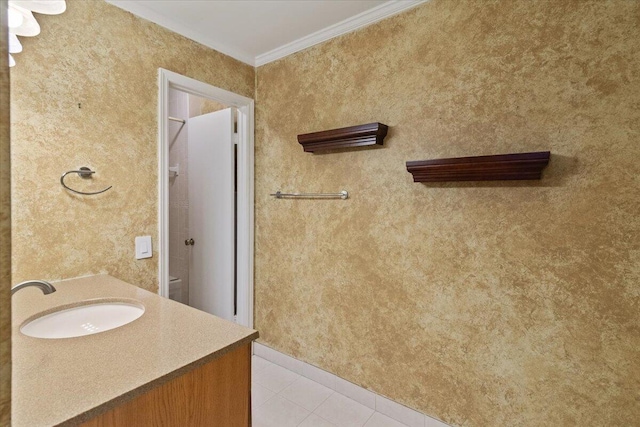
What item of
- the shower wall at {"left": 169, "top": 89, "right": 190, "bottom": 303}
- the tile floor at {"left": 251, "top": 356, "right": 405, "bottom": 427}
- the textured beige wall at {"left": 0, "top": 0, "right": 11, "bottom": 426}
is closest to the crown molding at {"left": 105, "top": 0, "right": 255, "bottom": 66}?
the shower wall at {"left": 169, "top": 89, "right": 190, "bottom": 303}

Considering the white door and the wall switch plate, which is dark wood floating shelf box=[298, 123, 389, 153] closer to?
the white door

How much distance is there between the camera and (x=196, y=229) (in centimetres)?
297

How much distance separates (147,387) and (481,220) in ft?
4.93

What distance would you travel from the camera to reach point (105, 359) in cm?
87

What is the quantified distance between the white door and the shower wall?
10 cm

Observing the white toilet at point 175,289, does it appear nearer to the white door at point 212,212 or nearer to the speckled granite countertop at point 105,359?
the white door at point 212,212

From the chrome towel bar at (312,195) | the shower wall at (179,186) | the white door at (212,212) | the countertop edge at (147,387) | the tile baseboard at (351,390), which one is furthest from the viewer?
the shower wall at (179,186)

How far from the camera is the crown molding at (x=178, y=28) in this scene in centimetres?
179

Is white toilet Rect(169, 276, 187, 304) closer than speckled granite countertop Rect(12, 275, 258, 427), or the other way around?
speckled granite countertop Rect(12, 275, 258, 427)

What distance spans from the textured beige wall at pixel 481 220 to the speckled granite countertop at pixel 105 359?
1076mm

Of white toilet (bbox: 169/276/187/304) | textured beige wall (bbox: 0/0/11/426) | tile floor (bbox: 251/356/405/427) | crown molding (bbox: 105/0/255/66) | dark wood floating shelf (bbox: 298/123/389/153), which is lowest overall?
tile floor (bbox: 251/356/405/427)

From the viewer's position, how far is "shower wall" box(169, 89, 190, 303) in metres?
3.10

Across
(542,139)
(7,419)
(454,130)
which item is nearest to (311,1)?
(454,130)

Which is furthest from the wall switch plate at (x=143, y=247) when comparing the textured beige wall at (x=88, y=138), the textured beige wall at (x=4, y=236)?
the textured beige wall at (x=4, y=236)
